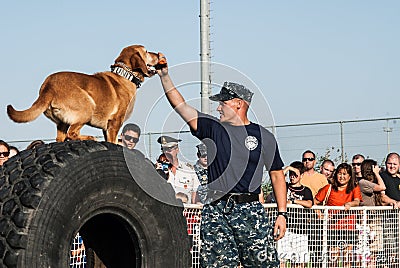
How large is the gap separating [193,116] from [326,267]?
4.38m

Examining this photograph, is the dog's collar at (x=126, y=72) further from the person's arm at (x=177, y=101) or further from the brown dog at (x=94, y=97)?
the person's arm at (x=177, y=101)

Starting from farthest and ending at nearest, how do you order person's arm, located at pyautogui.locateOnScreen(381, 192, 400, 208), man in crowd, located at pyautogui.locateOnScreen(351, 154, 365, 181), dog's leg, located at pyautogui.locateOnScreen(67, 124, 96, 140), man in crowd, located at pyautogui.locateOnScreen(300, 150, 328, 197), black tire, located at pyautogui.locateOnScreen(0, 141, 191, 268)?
man in crowd, located at pyautogui.locateOnScreen(351, 154, 365, 181)
man in crowd, located at pyautogui.locateOnScreen(300, 150, 328, 197)
person's arm, located at pyautogui.locateOnScreen(381, 192, 400, 208)
dog's leg, located at pyautogui.locateOnScreen(67, 124, 96, 140)
black tire, located at pyautogui.locateOnScreen(0, 141, 191, 268)

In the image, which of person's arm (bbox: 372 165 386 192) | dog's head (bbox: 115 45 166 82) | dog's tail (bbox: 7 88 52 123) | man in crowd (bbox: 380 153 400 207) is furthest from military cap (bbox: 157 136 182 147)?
person's arm (bbox: 372 165 386 192)

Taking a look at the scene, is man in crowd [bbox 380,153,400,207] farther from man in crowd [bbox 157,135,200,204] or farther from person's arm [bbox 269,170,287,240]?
person's arm [bbox 269,170,287,240]

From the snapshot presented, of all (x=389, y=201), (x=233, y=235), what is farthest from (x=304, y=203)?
(x=233, y=235)

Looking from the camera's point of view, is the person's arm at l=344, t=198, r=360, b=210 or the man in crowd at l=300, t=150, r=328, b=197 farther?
the man in crowd at l=300, t=150, r=328, b=197

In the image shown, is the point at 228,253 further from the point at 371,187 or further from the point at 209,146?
the point at 371,187

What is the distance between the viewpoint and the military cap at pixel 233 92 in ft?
19.6

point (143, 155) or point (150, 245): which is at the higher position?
point (143, 155)

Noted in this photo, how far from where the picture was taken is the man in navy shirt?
5.95 metres

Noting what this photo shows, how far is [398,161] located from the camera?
37.9 feet

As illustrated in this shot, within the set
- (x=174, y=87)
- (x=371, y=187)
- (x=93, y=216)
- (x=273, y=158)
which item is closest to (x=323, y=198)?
(x=371, y=187)

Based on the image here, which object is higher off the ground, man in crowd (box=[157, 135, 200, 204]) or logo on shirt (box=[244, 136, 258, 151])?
logo on shirt (box=[244, 136, 258, 151])

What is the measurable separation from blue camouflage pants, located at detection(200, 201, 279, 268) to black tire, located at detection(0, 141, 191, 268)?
480 millimetres
